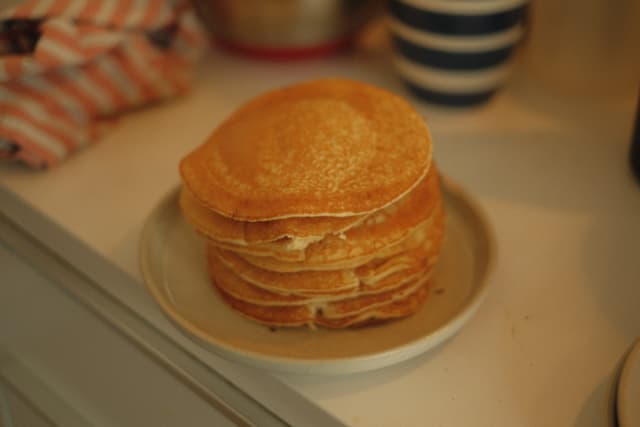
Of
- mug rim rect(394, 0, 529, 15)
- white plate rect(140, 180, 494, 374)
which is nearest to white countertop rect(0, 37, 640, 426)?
white plate rect(140, 180, 494, 374)

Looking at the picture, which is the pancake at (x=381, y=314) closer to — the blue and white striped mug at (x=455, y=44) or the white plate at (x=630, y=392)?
the white plate at (x=630, y=392)

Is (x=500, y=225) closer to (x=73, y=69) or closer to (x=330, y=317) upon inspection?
(x=330, y=317)

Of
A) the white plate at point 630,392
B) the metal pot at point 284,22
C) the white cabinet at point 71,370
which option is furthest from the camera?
the metal pot at point 284,22

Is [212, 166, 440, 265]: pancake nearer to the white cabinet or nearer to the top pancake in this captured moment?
the top pancake

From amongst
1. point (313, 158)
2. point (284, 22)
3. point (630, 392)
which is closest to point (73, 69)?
point (284, 22)

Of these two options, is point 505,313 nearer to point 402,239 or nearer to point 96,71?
point 402,239

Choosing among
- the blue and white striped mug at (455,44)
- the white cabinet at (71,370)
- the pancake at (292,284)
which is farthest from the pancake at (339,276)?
the blue and white striped mug at (455,44)

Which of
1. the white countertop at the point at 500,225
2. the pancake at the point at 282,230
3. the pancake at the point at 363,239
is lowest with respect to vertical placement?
the white countertop at the point at 500,225
